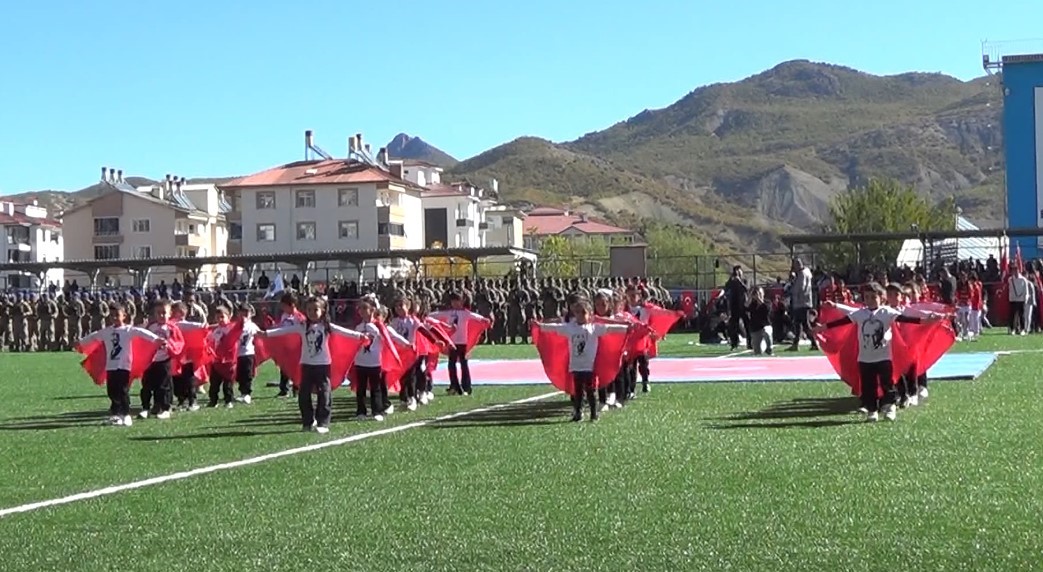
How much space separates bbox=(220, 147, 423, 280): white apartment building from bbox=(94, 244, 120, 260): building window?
12803 millimetres

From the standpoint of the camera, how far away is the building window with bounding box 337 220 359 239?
93750 millimetres

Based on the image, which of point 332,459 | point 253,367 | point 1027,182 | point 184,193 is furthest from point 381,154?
point 332,459

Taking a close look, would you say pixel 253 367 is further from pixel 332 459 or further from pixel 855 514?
pixel 855 514

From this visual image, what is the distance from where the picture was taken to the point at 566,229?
13088 centimetres

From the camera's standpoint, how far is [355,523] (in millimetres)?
9398

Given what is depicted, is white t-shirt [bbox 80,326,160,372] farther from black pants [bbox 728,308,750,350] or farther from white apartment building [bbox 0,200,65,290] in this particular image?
white apartment building [bbox 0,200,65,290]

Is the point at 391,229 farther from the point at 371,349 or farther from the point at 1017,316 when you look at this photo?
the point at 371,349

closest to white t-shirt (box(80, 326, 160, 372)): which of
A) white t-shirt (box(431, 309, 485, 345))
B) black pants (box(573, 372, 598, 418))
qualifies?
white t-shirt (box(431, 309, 485, 345))

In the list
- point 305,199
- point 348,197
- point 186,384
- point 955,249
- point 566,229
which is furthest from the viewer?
point 566,229

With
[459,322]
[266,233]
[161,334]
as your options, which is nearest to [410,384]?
[459,322]

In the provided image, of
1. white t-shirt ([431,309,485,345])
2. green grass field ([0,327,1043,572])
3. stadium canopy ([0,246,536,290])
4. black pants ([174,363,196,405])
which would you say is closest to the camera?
green grass field ([0,327,1043,572])

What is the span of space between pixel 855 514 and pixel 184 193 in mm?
109906

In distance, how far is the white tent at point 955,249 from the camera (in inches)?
1969

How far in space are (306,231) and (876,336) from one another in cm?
8253
